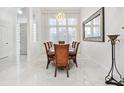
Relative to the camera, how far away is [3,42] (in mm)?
7785

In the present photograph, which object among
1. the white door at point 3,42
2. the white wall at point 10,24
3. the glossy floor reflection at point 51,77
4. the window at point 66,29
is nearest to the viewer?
the glossy floor reflection at point 51,77

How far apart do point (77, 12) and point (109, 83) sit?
883 centimetres

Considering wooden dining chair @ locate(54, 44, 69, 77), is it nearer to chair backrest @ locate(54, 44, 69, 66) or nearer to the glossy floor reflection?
chair backrest @ locate(54, 44, 69, 66)

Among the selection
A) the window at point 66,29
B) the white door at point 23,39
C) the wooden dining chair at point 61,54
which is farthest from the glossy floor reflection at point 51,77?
the window at point 66,29

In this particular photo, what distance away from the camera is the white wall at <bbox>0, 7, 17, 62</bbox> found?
789 centimetres

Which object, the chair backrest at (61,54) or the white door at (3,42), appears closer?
the chair backrest at (61,54)

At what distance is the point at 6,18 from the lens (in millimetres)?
8234

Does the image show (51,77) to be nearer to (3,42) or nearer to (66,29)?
(3,42)

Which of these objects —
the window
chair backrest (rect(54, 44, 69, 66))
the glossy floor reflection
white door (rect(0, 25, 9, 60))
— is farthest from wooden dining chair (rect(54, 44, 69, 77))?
the window

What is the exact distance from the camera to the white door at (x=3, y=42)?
24.6 feet

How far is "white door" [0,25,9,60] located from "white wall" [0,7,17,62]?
0.83 ft

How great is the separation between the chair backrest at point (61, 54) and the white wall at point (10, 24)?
14.4 feet

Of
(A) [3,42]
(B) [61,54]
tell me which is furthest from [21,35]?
(B) [61,54]

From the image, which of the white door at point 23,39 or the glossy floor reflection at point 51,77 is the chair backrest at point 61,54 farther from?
the white door at point 23,39
